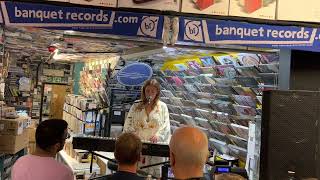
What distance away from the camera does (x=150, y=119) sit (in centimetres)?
475

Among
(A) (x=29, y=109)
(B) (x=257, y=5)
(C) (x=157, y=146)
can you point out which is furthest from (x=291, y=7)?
(A) (x=29, y=109)

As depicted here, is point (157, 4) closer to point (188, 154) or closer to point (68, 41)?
point (188, 154)

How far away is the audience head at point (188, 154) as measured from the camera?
6.57ft

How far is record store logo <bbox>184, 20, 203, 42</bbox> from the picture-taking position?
359 centimetres

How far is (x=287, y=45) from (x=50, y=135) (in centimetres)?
221

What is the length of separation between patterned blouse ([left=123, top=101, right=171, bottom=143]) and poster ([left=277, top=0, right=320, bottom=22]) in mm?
1795

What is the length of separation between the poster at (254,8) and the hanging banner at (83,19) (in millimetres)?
689

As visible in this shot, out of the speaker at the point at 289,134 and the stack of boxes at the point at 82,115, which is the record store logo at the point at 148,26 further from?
the stack of boxes at the point at 82,115

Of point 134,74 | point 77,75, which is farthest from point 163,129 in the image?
point 77,75

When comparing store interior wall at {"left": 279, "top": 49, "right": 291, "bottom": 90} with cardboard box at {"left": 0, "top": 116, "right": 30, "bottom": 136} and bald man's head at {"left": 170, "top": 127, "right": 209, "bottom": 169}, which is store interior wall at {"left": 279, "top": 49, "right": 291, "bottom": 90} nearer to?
bald man's head at {"left": 170, "top": 127, "right": 209, "bottom": 169}

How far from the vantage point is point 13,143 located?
16.9 feet

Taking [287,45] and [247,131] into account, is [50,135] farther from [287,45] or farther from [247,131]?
[247,131]

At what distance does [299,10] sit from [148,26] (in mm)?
1433

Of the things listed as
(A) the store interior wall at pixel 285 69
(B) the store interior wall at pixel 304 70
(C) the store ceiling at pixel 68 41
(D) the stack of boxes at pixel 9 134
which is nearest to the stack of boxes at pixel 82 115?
(C) the store ceiling at pixel 68 41
